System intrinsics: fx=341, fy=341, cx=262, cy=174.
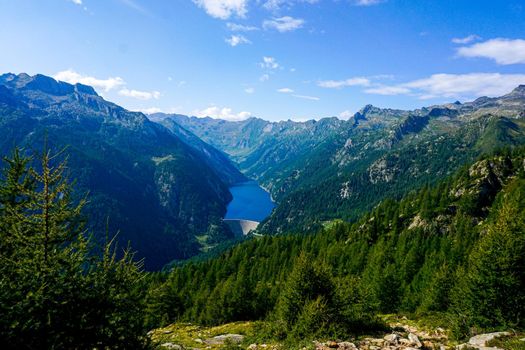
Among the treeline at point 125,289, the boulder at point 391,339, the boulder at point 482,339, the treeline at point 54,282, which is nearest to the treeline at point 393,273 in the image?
the treeline at point 125,289

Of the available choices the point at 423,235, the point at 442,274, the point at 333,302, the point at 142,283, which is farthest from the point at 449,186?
the point at 142,283

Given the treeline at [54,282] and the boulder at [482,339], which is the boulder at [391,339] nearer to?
the boulder at [482,339]

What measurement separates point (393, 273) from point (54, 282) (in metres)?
67.5

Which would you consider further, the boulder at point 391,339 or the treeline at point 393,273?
the treeline at point 393,273

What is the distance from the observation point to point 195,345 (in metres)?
39.7

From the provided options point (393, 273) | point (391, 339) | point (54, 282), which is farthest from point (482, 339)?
point (393, 273)

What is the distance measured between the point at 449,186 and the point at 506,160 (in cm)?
2336

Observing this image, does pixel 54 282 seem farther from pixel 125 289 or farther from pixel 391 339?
pixel 391 339

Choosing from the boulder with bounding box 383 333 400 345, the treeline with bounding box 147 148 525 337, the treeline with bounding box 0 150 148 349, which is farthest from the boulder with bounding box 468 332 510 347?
the treeline with bounding box 0 150 148 349

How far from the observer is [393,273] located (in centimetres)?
7050

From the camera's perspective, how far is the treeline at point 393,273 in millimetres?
29781

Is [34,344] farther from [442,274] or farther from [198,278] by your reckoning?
[198,278]

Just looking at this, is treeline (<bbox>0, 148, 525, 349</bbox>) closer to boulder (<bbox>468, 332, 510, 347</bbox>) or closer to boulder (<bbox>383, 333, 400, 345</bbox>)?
boulder (<bbox>468, 332, 510, 347</bbox>)

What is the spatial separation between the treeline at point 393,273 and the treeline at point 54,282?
2.19 meters
